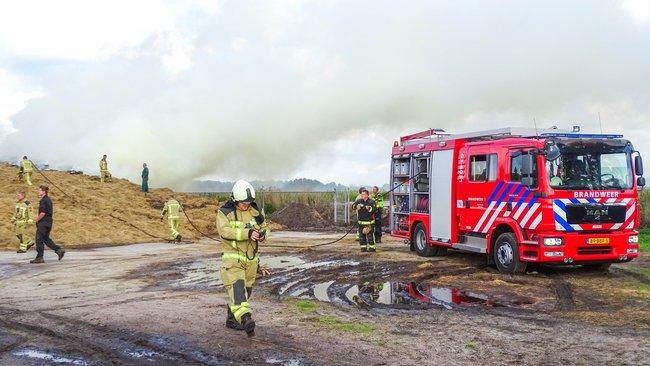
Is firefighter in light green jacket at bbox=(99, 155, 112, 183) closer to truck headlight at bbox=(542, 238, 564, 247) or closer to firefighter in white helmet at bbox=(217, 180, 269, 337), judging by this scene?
truck headlight at bbox=(542, 238, 564, 247)

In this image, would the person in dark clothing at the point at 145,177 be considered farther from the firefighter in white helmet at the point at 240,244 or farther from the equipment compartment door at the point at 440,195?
the firefighter in white helmet at the point at 240,244

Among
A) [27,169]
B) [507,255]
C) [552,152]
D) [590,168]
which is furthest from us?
[27,169]

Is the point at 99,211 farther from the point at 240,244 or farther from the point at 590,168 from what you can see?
the point at 240,244

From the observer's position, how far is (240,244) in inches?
304

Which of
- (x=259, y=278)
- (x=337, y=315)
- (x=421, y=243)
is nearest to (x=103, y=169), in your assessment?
(x=421, y=243)

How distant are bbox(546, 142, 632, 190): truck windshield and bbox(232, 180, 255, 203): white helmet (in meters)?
6.92

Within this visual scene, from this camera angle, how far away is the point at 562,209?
40.2 feet

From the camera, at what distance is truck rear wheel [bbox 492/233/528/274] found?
12883mm

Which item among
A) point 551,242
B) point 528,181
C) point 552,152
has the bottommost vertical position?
point 551,242

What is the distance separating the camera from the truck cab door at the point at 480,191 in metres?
13.5

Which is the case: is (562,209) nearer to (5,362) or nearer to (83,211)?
(5,362)

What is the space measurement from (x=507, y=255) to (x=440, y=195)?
9.10 ft

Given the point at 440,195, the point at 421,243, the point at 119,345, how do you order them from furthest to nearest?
the point at 421,243 < the point at 440,195 < the point at 119,345

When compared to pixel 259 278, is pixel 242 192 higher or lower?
higher
